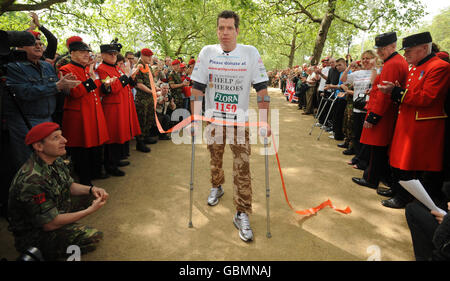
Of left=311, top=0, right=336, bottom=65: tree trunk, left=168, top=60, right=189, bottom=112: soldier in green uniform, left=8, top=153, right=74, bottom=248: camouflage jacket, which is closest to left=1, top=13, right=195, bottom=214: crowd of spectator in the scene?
left=8, top=153, right=74, bottom=248: camouflage jacket

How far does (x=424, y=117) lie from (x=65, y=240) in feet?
16.3

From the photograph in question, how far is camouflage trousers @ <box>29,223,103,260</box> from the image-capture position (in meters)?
2.60

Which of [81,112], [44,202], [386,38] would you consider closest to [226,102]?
[44,202]

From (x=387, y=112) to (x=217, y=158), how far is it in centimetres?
311

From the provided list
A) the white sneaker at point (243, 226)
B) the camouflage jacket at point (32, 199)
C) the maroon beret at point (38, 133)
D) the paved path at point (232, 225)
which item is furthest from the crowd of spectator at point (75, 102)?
the white sneaker at point (243, 226)

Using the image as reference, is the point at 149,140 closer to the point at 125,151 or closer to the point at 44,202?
the point at 125,151

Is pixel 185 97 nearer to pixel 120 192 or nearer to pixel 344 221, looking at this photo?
pixel 120 192

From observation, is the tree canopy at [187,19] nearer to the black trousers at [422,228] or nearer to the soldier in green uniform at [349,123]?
the soldier in green uniform at [349,123]

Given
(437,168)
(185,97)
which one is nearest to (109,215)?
(437,168)

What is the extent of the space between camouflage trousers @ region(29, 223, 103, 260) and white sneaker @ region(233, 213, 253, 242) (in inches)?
69.4

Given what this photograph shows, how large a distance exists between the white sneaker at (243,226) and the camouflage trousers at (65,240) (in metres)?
1.76

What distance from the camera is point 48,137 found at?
2.49 meters
